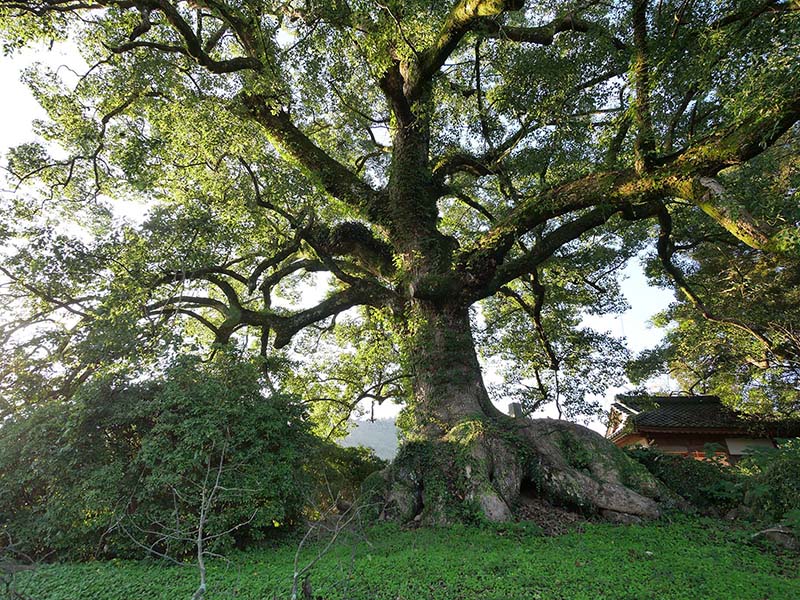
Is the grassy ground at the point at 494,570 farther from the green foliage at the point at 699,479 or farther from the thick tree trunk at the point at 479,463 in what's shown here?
the green foliage at the point at 699,479

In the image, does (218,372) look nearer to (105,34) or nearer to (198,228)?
(198,228)

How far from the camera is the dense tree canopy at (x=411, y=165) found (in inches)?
192

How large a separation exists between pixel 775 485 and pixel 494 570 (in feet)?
13.5

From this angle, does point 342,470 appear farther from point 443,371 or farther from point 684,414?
point 684,414

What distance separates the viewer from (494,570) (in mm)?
3301

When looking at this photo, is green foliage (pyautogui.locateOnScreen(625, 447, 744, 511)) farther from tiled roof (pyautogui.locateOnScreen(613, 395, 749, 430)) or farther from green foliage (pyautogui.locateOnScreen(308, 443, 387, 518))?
green foliage (pyautogui.locateOnScreen(308, 443, 387, 518))

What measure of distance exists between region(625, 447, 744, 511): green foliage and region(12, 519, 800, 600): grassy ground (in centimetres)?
100

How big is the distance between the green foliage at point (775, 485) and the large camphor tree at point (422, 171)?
3.78 feet

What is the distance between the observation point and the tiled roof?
443 inches

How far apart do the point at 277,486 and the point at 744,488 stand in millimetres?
6239

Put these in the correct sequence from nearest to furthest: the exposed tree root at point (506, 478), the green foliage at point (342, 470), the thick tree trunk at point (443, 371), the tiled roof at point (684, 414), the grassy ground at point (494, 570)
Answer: the grassy ground at point (494, 570), the exposed tree root at point (506, 478), the thick tree trunk at point (443, 371), the green foliage at point (342, 470), the tiled roof at point (684, 414)

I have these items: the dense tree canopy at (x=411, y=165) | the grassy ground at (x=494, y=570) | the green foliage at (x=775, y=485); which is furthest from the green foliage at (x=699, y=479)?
the dense tree canopy at (x=411, y=165)

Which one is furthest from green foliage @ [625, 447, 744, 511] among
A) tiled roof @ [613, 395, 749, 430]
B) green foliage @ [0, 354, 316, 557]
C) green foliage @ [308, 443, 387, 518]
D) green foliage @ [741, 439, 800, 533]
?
green foliage @ [0, 354, 316, 557]

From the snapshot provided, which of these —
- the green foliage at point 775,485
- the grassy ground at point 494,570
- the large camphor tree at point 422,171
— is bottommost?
the grassy ground at point 494,570
